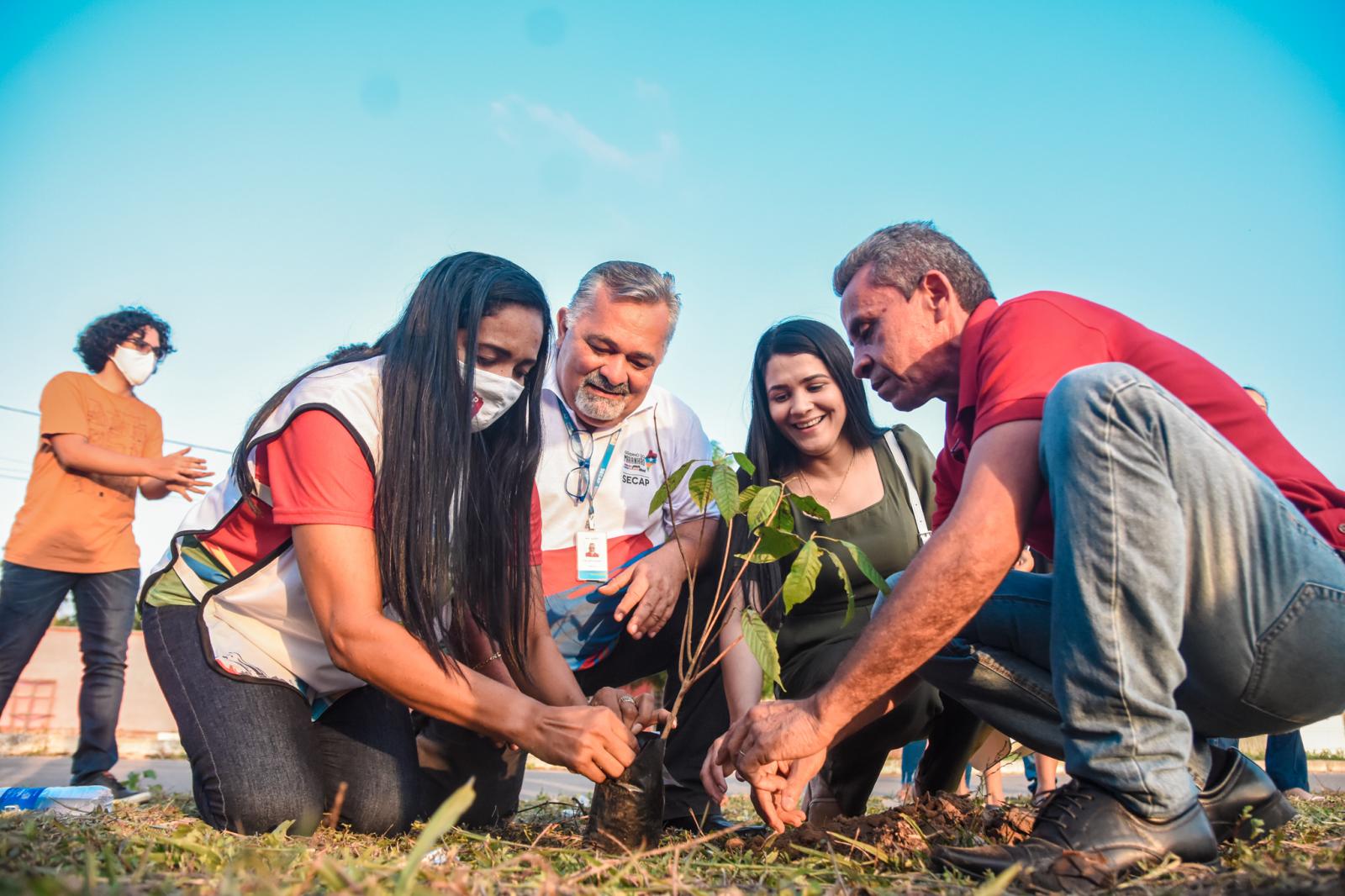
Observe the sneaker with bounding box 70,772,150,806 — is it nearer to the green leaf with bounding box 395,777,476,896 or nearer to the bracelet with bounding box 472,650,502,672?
the bracelet with bounding box 472,650,502,672

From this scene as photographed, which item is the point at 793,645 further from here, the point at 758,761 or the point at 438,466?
the point at 438,466

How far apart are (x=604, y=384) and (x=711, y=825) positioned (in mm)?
2014

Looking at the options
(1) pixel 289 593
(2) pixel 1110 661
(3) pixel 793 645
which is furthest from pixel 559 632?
(2) pixel 1110 661

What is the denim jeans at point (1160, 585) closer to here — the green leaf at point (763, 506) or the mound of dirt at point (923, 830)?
the mound of dirt at point (923, 830)

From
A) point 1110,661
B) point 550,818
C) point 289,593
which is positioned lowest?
point 550,818

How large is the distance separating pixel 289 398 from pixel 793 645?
220 cm

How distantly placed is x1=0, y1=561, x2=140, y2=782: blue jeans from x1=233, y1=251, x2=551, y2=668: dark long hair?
A: 95.6 inches

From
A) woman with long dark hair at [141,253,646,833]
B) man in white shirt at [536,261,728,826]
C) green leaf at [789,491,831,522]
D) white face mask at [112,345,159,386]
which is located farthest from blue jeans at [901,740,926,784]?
white face mask at [112,345,159,386]

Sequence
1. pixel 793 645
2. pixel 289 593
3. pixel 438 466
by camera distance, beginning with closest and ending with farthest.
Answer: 1. pixel 438 466
2. pixel 289 593
3. pixel 793 645

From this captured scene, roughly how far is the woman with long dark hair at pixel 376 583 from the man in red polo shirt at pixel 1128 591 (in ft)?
2.77

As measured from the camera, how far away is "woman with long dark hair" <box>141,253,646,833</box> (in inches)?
91.5

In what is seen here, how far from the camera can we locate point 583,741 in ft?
7.02

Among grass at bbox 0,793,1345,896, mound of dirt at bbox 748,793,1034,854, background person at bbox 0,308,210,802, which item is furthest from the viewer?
Result: background person at bbox 0,308,210,802

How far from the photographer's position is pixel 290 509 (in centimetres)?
241
